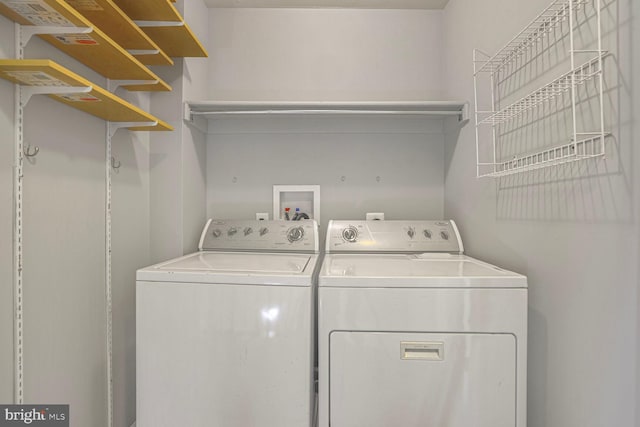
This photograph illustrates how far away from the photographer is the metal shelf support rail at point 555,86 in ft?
3.03

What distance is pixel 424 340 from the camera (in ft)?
3.97

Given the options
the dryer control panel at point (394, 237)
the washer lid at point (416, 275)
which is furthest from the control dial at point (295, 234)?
the washer lid at point (416, 275)

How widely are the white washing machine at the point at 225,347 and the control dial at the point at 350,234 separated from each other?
0.64 meters

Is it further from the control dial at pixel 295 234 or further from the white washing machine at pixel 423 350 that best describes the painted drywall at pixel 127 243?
the white washing machine at pixel 423 350

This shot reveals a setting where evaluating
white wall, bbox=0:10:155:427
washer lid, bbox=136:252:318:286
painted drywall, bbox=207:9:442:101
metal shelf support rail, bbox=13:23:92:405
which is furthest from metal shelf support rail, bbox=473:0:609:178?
white wall, bbox=0:10:155:427

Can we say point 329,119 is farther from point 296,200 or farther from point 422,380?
point 422,380

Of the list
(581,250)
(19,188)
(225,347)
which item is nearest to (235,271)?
(225,347)

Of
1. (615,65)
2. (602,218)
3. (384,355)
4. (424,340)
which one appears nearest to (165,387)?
(384,355)

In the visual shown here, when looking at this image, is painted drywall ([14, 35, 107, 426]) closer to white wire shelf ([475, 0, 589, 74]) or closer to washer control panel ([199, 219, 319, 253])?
washer control panel ([199, 219, 319, 253])

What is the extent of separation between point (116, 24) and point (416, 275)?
1491 millimetres

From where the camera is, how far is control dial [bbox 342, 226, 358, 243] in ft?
6.35

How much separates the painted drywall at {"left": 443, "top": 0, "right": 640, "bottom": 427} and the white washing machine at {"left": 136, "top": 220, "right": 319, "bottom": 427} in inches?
34.7

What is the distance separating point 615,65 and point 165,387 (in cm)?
184

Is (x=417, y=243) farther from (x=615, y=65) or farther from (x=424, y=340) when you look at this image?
(x=615, y=65)
